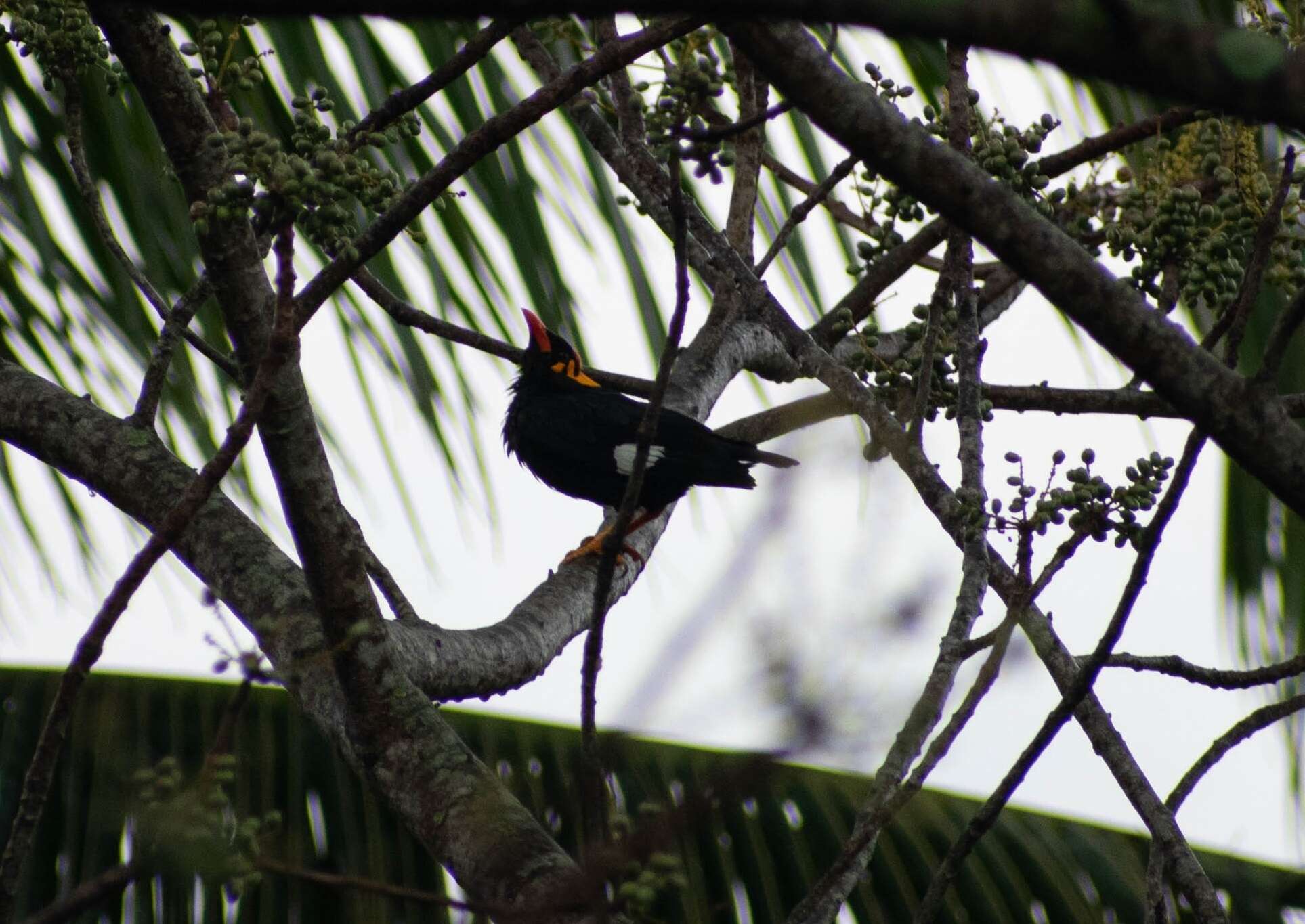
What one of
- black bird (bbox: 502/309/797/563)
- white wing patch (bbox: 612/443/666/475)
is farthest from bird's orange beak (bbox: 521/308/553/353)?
white wing patch (bbox: 612/443/666/475)

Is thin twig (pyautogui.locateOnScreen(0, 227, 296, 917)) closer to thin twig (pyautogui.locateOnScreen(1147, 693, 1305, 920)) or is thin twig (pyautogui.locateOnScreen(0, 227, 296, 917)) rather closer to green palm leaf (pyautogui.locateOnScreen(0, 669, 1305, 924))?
thin twig (pyautogui.locateOnScreen(1147, 693, 1305, 920))

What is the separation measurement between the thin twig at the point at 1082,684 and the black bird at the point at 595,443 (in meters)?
1.71

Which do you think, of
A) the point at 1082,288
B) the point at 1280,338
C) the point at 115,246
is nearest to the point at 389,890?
the point at 1082,288

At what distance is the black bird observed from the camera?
3.31 m

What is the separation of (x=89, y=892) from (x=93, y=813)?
2006 millimetres

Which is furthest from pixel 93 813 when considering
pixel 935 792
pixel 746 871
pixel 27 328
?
pixel 935 792

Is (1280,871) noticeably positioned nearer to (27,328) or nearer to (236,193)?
(236,193)

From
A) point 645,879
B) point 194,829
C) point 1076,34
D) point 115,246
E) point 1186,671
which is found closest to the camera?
point 1076,34

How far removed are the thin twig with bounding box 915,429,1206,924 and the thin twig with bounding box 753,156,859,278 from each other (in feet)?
2.67

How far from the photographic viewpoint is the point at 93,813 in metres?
2.58

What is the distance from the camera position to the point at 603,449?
3734mm

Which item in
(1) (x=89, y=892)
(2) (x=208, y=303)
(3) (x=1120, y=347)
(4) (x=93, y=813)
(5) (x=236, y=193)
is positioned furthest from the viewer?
(2) (x=208, y=303)

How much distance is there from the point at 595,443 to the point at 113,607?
8.54 feet

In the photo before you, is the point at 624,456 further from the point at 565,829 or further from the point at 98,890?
the point at 98,890
